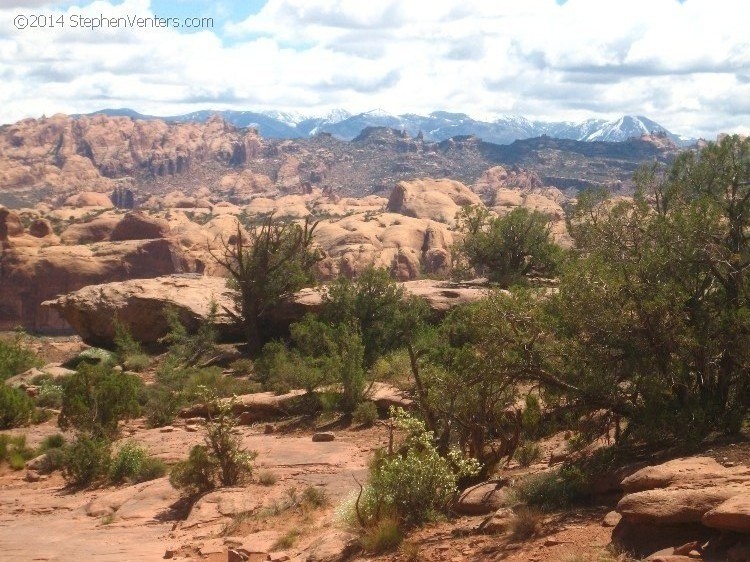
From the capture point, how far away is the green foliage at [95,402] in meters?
17.4

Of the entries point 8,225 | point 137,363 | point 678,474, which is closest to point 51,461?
point 137,363

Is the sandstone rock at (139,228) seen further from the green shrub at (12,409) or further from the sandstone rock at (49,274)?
the green shrub at (12,409)

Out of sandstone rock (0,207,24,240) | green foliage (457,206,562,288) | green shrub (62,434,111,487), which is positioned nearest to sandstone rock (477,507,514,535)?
green shrub (62,434,111,487)

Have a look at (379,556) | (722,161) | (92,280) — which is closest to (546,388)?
(379,556)

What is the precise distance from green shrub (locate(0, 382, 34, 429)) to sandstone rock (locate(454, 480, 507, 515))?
12.8 meters

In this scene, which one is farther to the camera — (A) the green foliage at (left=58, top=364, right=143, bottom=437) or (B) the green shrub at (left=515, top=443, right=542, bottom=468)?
(A) the green foliage at (left=58, top=364, right=143, bottom=437)

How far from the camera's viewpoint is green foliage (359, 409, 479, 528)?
1005 centimetres

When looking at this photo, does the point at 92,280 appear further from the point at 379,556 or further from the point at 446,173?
the point at 446,173

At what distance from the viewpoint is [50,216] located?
68875 millimetres

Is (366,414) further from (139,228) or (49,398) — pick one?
(139,228)

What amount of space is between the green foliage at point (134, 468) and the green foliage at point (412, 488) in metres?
5.57

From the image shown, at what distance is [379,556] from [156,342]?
64.3ft

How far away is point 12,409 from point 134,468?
6337 mm

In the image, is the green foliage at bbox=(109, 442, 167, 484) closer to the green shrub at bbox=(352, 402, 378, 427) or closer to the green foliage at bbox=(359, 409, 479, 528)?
the green shrub at bbox=(352, 402, 378, 427)
